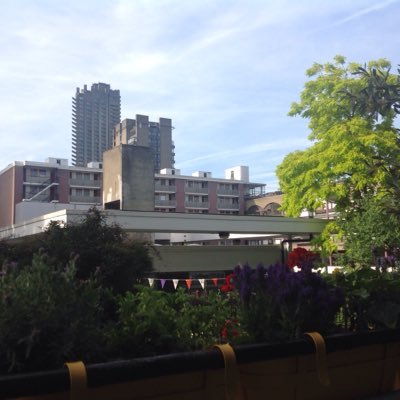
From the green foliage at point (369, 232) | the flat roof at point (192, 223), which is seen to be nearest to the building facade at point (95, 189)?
the flat roof at point (192, 223)

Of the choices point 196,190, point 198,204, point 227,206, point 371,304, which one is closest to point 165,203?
point 198,204

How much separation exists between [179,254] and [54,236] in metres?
31.5

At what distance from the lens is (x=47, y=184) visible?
8675cm

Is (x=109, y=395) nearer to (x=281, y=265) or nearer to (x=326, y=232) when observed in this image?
(x=281, y=265)

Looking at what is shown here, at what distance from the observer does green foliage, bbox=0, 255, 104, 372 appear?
2133 mm

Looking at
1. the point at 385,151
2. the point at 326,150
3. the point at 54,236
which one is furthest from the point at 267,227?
the point at 54,236

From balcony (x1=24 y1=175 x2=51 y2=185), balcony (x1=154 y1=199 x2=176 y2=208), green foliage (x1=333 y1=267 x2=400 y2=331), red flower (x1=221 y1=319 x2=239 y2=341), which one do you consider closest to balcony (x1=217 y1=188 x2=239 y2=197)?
balcony (x1=154 y1=199 x2=176 y2=208)

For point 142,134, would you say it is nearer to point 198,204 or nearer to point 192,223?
point 198,204

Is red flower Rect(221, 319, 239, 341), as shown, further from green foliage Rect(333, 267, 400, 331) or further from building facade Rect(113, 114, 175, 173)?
building facade Rect(113, 114, 175, 173)

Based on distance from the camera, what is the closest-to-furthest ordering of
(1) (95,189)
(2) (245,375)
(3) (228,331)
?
(2) (245,375)
(3) (228,331)
(1) (95,189)

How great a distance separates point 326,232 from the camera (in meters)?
29.4

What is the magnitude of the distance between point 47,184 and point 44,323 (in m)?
88.5

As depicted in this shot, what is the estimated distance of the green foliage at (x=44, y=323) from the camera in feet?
7.00

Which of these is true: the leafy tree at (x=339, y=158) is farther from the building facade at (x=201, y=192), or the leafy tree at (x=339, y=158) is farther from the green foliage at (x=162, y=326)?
the building facade at (x=201, y=192)
